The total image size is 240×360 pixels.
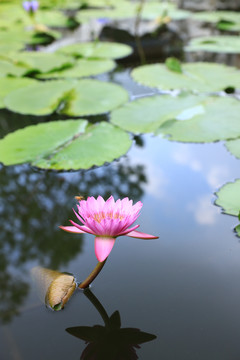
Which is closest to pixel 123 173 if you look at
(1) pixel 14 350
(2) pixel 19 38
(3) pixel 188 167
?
(3) pixel 188 167

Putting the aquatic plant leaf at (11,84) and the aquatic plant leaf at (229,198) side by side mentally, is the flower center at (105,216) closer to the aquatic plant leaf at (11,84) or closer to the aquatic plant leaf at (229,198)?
the aquatic plant leaf at (229,198)

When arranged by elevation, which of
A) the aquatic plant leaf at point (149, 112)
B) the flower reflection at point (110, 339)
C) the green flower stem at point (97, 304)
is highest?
the aquatic plant leaf at point (149, 112)

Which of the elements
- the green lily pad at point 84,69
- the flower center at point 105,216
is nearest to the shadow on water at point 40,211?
the flower center at point 105,216

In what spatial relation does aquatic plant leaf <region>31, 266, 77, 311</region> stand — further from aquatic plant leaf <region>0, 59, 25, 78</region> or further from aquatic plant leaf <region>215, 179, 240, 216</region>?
aquatic plant leaf <region>0, 59, 25, 78</region>

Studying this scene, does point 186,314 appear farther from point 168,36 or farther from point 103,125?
point 168,36

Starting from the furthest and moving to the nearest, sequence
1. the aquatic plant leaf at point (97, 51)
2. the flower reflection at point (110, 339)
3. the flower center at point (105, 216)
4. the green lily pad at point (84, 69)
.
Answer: the aquatic plant leaf at point (97, 51), the green lily pad at point (84, 69), the flower center at point (105, 216), the flower reflection at point (110, 339)
